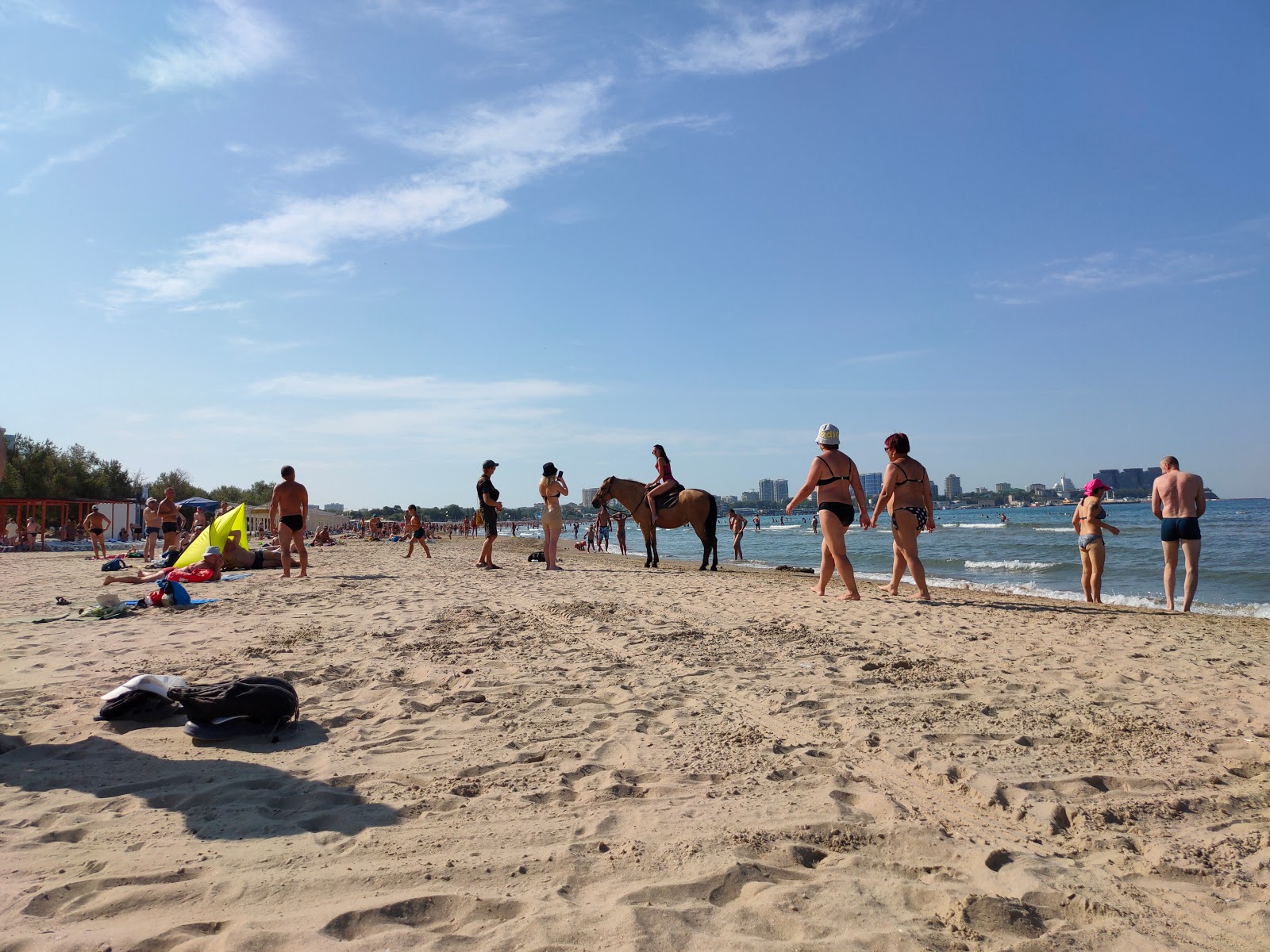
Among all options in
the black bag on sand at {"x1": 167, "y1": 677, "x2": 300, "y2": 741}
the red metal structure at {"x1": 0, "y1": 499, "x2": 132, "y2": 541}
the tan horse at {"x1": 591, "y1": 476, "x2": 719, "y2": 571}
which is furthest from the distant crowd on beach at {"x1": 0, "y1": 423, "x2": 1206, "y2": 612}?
the red metal structure at {"x1": 0, "y1": 499, "x2": 132, "y2": 541}

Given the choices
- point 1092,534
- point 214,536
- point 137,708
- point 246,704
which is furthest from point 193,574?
point 1092,534

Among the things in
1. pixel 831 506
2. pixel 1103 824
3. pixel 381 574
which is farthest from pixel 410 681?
pixel 381 574

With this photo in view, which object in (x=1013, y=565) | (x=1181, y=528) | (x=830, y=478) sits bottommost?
(x=1013, y=565)

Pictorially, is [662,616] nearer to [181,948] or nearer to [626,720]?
[626,720]

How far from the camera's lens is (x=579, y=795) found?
9.74 feet

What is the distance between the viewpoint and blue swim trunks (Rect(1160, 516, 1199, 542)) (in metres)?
8.77

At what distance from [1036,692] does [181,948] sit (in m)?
4.30

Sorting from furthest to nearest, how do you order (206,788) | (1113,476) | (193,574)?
1. (1113,476)
2. (193,574)
3. (206,788)

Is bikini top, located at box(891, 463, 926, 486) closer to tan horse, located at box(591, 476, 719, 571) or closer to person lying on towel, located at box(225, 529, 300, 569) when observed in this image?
tan horse, located at box(591, 476, 719, 571)

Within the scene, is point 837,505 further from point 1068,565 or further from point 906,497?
point 1068,565

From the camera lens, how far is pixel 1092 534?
32.9ft

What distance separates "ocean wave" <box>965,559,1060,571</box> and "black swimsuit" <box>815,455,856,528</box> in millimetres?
13816

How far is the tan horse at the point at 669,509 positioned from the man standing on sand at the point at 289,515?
20.3ft

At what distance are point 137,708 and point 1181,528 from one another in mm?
10291
